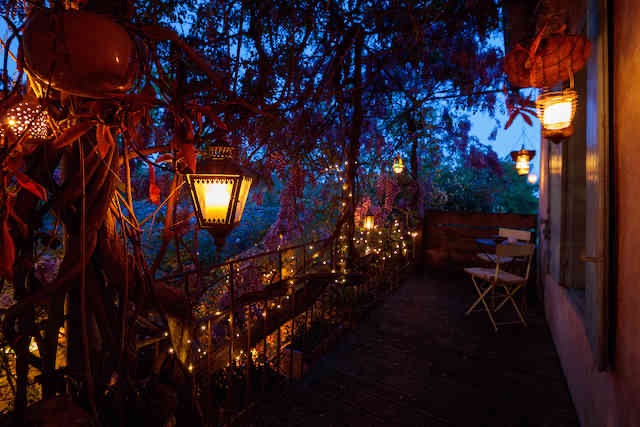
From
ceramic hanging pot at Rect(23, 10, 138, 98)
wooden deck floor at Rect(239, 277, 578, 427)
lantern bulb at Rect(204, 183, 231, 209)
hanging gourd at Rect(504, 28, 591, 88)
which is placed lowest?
wooden deck floor at Rect(239, 277, 578, 427)

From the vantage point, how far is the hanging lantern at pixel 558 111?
84.0 inches

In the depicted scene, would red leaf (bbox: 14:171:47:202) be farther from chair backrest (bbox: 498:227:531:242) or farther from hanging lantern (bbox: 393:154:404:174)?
hanging lantern (bbox: 393:154:404:174)

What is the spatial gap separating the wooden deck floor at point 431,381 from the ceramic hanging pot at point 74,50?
2328 mm

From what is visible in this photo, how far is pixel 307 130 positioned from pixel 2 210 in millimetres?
3630

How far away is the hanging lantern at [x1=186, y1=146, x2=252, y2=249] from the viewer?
5.88 ft

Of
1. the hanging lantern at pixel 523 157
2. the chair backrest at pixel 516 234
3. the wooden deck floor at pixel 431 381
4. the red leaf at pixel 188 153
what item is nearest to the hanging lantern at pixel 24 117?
the red leaf at pixel 188 153

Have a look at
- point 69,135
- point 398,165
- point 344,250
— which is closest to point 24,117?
point 69,135

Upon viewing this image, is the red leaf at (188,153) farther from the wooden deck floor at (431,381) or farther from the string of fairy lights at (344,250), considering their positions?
→ the string of fairy lights at (344,250)

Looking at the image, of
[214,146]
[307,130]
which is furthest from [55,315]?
[307,130]

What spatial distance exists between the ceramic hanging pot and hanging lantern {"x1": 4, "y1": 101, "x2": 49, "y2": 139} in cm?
31

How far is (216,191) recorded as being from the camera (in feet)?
5.88

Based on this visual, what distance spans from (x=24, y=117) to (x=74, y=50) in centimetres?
50

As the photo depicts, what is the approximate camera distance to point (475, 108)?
7.68m

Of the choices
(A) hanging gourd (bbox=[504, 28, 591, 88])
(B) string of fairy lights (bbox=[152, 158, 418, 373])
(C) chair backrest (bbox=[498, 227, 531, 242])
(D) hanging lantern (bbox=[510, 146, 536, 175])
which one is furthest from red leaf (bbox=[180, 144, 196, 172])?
(D) hanging lantern (bbox=[510, 146, 536, 175])
